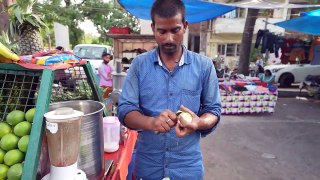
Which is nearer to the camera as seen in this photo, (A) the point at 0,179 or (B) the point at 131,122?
(A) the point at 0,179

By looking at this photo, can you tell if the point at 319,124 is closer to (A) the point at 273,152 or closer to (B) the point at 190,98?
(A) the point at 273,152

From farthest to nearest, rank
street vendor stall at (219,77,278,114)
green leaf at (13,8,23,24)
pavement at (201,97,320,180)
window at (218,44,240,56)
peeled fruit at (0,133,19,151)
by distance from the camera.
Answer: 1. window at (218,44,240,56)
2. street vendor stall at (219,77,278,114)
3. pavement at (201,97,320,180)
4. green leaf at (13,8,23,24)
5. peeled fruit at (0,133,19,151)

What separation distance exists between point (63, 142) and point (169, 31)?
0.78 metres

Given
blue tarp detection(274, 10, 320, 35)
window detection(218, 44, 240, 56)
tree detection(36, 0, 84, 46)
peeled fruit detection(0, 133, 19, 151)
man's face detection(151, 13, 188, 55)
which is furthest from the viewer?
window detection(218, 44, 240, 56)

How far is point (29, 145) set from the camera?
3.48 feet

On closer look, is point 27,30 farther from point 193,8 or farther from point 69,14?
point 69,14

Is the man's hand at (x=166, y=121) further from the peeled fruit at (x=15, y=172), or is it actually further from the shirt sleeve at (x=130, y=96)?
the peeled fruit at (x=15, y=172)

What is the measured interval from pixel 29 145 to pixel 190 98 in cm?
85

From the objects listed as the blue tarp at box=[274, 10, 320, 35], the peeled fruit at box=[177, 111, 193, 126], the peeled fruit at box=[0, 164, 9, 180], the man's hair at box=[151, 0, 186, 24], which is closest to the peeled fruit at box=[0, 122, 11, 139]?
the peeled fruit at box=[0, 164, 9, 180]

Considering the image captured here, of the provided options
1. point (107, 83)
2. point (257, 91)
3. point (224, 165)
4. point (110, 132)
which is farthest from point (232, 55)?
point (110, 132)

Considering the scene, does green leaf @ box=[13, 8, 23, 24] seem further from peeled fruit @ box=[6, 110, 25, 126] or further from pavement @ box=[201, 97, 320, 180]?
pavement @ box=[201, 97, 320, 180]

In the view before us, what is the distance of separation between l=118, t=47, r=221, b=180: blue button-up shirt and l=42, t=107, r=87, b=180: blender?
392mm

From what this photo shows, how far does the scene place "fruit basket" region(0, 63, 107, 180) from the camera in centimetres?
106

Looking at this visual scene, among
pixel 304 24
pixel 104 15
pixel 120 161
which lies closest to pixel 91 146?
pixel 120 161
